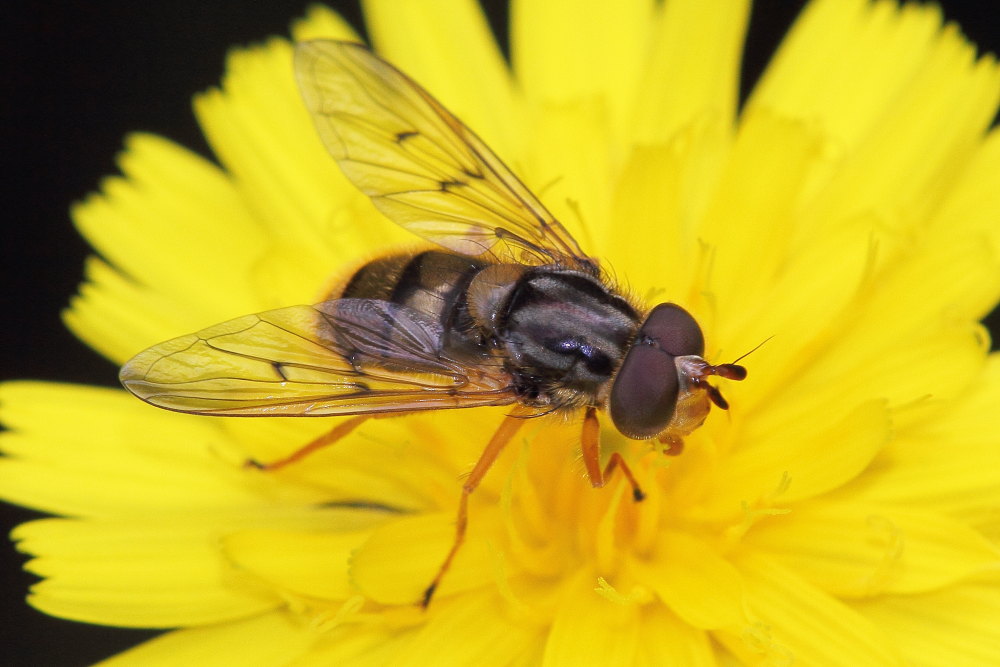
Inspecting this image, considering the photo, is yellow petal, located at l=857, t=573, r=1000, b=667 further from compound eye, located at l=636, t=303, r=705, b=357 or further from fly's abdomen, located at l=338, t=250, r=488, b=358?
fly's abdomen, located at l=338, t=250, r=488, b=358

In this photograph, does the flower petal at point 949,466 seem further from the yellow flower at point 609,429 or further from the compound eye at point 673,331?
the compound eye at point 673,331

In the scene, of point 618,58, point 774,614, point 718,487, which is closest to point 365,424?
point 718,487

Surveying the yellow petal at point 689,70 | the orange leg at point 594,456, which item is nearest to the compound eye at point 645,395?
the orange leg at point 594,456

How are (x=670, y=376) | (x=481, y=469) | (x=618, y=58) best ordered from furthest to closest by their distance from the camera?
1. (x=618, y=58)
2. (x=481, y=469)
3. (x=670, y=376)

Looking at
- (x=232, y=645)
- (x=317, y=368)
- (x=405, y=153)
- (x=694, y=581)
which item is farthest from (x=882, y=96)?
(x=232, y=645)

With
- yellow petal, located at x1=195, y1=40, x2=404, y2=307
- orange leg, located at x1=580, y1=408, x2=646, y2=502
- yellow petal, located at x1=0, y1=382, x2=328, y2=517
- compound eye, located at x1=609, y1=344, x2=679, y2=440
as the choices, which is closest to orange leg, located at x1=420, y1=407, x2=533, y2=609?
orange leg, located at x1=580, y1=408, x2=646, y2=502

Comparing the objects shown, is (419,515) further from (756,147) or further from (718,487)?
(756,147)

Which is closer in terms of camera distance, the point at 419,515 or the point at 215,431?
the point at 419,515
